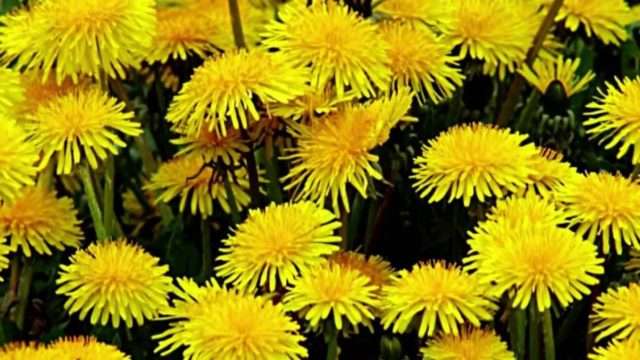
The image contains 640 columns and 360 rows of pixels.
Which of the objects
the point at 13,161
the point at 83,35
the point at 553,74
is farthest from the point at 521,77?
the point at 13,161

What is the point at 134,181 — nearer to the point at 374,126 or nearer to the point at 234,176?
the point at 234,176

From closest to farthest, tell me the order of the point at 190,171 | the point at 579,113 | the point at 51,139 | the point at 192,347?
the point at 192,347 → the point at 51,139 → the point at 190,171 → the point at 579,113

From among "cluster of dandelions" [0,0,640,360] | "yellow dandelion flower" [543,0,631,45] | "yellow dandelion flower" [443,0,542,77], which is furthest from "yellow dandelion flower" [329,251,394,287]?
"yellow dandelion flower" [543,0,631,45]

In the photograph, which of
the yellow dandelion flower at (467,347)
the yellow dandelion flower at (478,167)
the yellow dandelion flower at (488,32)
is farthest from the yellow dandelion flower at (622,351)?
the yellow dandelion flower at (488,32)

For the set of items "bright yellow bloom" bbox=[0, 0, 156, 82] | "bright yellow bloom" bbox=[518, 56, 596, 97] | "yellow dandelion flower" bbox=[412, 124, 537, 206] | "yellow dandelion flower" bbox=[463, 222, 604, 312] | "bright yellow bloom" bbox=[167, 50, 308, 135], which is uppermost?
"bright yellow bloom" bbox=[0, 0, 156, 82]

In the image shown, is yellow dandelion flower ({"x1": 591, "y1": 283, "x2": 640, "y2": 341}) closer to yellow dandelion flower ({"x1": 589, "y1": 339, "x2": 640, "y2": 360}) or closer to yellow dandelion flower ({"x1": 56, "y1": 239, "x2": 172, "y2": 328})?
yellow dandelion flower ({"x1": 589, "y1": 339, "x2": 640, "y2": 360})

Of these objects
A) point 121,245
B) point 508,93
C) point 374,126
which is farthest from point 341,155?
point 508,93
